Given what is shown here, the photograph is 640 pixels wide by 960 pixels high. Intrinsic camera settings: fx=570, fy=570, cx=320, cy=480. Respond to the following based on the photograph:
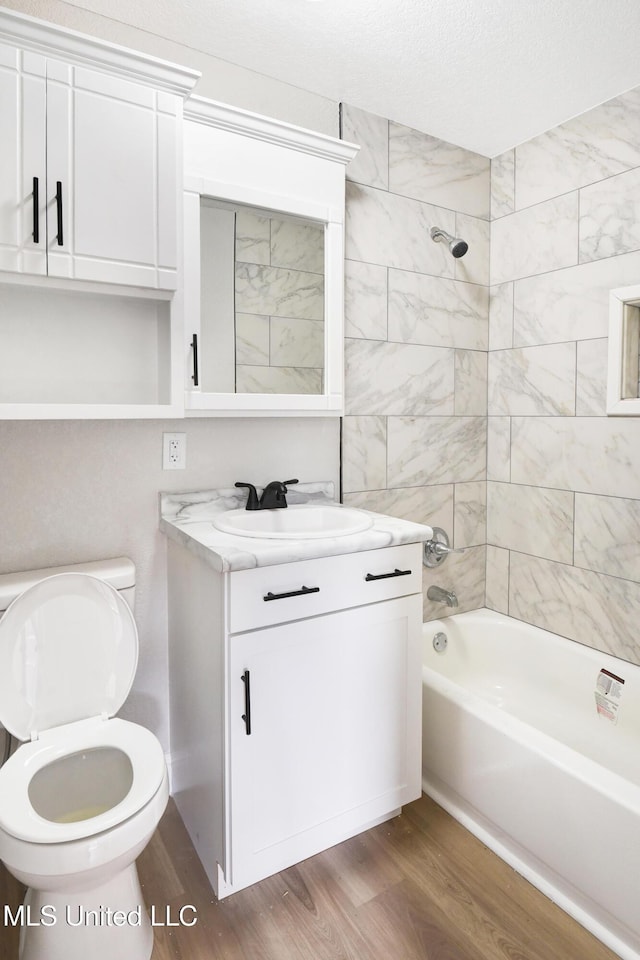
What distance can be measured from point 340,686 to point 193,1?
2.08m

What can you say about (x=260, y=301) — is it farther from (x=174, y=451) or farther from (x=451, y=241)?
(x=451, y=241)

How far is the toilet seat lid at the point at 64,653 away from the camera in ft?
4.92

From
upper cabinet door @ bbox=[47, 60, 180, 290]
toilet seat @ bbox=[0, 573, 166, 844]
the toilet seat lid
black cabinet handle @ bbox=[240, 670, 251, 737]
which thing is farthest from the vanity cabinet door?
upper cabinet door @ bbox=[47, 60, 180, 290]

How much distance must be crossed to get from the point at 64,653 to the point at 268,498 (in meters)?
0.80

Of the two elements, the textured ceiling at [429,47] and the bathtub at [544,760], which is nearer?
the bathtub at [544,760]

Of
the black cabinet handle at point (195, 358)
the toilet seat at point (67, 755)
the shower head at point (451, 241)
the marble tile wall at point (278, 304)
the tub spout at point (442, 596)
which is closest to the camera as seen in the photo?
the toilet seat at point (67, 755)

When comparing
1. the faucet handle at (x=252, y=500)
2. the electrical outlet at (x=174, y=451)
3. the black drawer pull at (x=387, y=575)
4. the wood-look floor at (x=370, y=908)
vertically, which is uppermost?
the electrical outlet at (x=174, y=451)

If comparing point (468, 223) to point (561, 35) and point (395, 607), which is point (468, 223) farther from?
point (395, 607)

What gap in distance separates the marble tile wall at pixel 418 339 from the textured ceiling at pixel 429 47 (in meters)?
0.21

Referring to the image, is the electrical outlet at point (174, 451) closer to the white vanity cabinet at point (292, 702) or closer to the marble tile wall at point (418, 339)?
the white vanity cabinet at point (292, 702)

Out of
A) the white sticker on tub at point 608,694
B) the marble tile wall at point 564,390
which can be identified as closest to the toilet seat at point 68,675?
the white sticker on tub at point 608,694

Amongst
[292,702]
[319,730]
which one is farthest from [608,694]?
[292,702]

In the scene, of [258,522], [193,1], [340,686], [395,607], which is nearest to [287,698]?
[340,686]

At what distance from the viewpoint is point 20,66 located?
1442 millimetres
